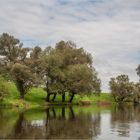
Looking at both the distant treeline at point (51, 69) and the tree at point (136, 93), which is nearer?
the distant treeline at point (51, 69)

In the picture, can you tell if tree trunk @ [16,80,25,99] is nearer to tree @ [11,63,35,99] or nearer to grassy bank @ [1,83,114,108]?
tree @ [11,63,35,99]

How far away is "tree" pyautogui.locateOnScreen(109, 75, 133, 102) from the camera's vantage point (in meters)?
176

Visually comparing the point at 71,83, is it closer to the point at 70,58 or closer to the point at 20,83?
the point at 70,58

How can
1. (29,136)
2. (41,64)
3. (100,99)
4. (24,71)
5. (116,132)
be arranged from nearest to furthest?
(29,136), (116,132), (24,71), (41,64), (100,99)

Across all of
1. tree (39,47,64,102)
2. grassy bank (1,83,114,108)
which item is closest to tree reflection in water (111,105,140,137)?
grassy bank (1,83,114,108)

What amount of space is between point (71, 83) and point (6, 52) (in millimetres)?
41201

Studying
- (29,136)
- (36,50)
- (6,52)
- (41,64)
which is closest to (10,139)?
(29,136)

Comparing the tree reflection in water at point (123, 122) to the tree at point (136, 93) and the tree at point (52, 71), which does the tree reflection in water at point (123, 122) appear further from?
the tree at point (136, 93)

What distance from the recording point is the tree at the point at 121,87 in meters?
176

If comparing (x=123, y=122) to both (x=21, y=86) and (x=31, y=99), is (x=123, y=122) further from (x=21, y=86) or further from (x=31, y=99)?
(x=31, y=99)

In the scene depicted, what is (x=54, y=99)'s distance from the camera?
5704 inches

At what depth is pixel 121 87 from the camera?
17650 cm

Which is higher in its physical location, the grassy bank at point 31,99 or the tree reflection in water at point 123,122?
the grassy bank at point 31,99

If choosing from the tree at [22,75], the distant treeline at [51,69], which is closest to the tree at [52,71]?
the distant treeline at [51,69]
